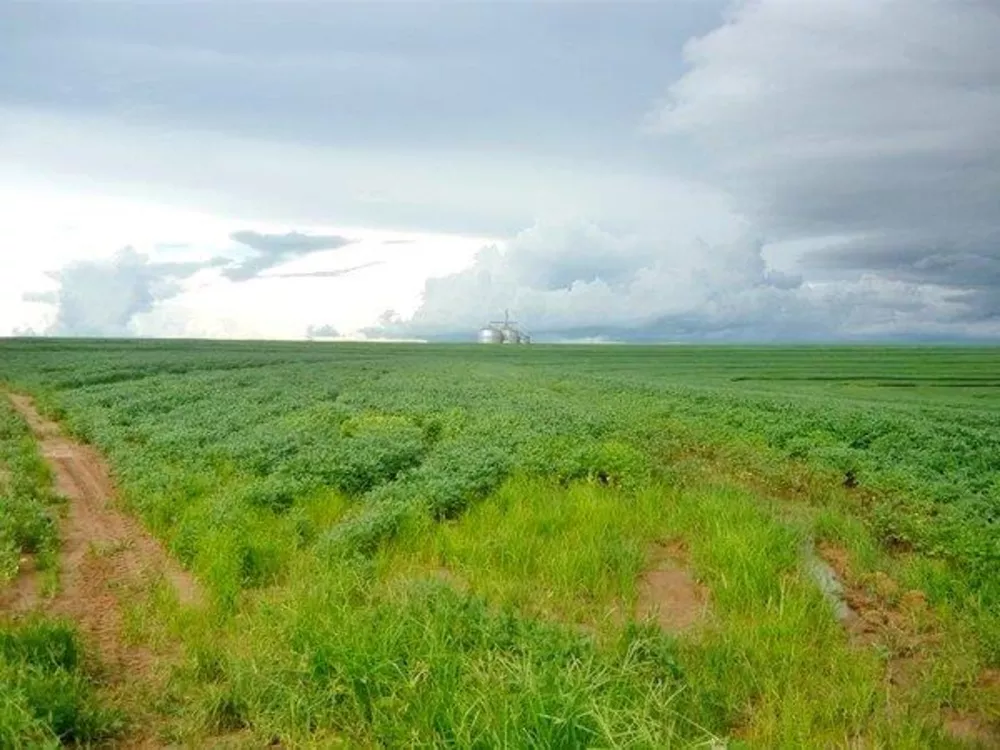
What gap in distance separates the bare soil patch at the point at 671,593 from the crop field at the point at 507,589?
1.5 inches

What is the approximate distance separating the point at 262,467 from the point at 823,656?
1000cm

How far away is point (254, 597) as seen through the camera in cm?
852

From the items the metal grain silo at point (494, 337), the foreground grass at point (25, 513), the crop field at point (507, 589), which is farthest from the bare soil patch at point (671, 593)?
the metal grain silo at point (494, 337)

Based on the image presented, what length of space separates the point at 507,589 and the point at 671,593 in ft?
6.02

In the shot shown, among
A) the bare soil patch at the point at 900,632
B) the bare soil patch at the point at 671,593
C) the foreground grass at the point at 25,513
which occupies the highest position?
the foreground grass at the point at 25,513

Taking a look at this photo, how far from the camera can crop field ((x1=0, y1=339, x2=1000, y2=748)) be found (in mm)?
5664

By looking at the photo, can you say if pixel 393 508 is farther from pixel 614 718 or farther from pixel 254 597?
pixel 614 718

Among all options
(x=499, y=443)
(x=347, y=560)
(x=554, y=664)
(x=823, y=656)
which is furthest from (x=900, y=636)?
(x=499, y=443)

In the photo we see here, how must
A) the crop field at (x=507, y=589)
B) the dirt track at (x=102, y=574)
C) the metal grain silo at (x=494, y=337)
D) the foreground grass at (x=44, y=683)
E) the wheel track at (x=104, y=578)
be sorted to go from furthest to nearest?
1. the metal grain silo at (x=494, y=337)
2. the dirt track at (x=102, y=574)
3. the wheel track at (x=104, y=578)
4. the crop field at (x=507, y=589)
5. the foreground grass at (x=44, y=683)

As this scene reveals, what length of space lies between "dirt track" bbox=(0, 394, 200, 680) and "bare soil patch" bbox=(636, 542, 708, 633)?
4809 mm

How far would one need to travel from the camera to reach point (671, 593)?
8648mm

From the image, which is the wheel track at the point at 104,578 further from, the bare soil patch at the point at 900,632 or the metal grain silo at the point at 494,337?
the metal grain silo at the point at 494,337

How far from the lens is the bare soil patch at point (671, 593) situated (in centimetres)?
791

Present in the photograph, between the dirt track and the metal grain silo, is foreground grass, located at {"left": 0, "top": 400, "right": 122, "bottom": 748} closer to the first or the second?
the dirt track
